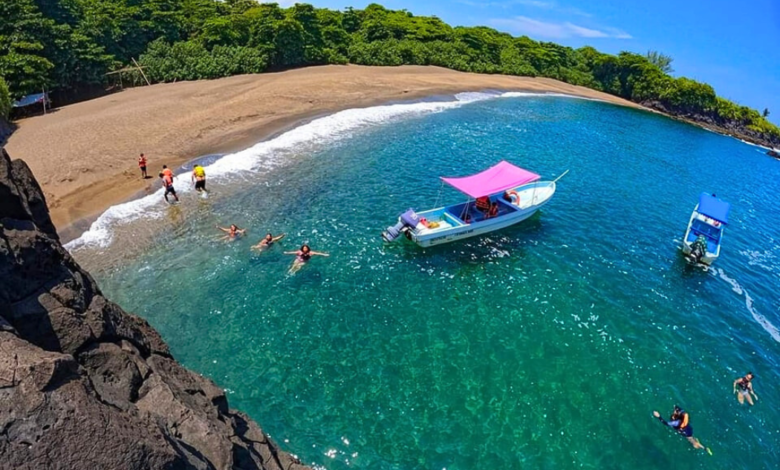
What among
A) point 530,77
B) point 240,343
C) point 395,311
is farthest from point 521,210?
point 530,77

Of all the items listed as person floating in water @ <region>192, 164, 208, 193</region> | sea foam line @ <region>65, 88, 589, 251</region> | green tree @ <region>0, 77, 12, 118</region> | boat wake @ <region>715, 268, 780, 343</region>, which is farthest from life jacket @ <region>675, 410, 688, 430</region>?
green tree @ <region>0, 77, 12, 118</region>

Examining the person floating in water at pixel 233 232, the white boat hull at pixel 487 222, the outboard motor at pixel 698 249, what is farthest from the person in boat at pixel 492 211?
the person floating in water at pixel 233 232

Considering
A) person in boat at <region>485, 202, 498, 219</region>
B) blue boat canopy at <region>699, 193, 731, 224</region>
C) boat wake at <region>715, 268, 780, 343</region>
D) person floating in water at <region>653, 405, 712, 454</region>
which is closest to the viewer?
person floating in water at <region>653, 405, 712, 454</region>

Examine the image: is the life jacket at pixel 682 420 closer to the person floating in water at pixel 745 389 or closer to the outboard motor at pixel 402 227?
the person floating in water at pixel 745 389

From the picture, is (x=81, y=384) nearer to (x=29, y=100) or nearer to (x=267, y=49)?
(x=29, y=100)

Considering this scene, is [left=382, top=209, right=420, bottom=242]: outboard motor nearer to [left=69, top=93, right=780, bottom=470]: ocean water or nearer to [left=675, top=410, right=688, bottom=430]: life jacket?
[left=69, top=93, right=780, bottom=470]: ocean water
